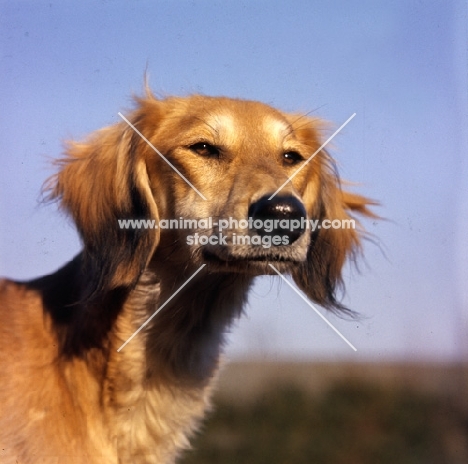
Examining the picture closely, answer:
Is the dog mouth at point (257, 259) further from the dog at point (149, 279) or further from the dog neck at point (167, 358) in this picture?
the dog neck at point (167, 358)

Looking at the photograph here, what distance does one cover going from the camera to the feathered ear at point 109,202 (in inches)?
141

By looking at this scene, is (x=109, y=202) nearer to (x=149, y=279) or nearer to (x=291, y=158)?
(x=149, y=279)

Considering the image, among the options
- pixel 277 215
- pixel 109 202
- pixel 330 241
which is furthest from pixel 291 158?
pixel 109 202

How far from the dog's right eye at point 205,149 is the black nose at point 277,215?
1.68 ft

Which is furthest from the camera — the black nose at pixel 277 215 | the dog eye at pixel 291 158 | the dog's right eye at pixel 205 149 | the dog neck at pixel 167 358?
the dog eye at pixel 291 158

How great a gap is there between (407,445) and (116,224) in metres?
6.36

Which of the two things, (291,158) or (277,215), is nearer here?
(277,215)

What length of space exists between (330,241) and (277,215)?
3.97ft

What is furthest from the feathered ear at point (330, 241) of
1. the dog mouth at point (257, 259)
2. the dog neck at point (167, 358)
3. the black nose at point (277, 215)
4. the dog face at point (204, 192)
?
the black nose at point (277, 215)

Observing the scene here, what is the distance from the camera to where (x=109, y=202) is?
383cm

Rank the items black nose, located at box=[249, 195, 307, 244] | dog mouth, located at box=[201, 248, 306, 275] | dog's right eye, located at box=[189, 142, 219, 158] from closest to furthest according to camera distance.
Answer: black nose, located at box=[249, 195, 307, 244] < dog mouth, located at box=[201, 248, 306, 275] < dog's right eye, located at box=[189, 142, 219, 158]

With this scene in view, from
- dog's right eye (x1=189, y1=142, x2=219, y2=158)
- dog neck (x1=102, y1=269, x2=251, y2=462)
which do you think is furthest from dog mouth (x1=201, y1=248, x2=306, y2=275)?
dog's right eye (x1=189, y1=142, x2=219, y2=158)

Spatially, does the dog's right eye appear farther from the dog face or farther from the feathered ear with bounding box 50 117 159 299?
the feathered ear with bounding box 50 117 159 299

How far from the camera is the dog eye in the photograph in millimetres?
3889
